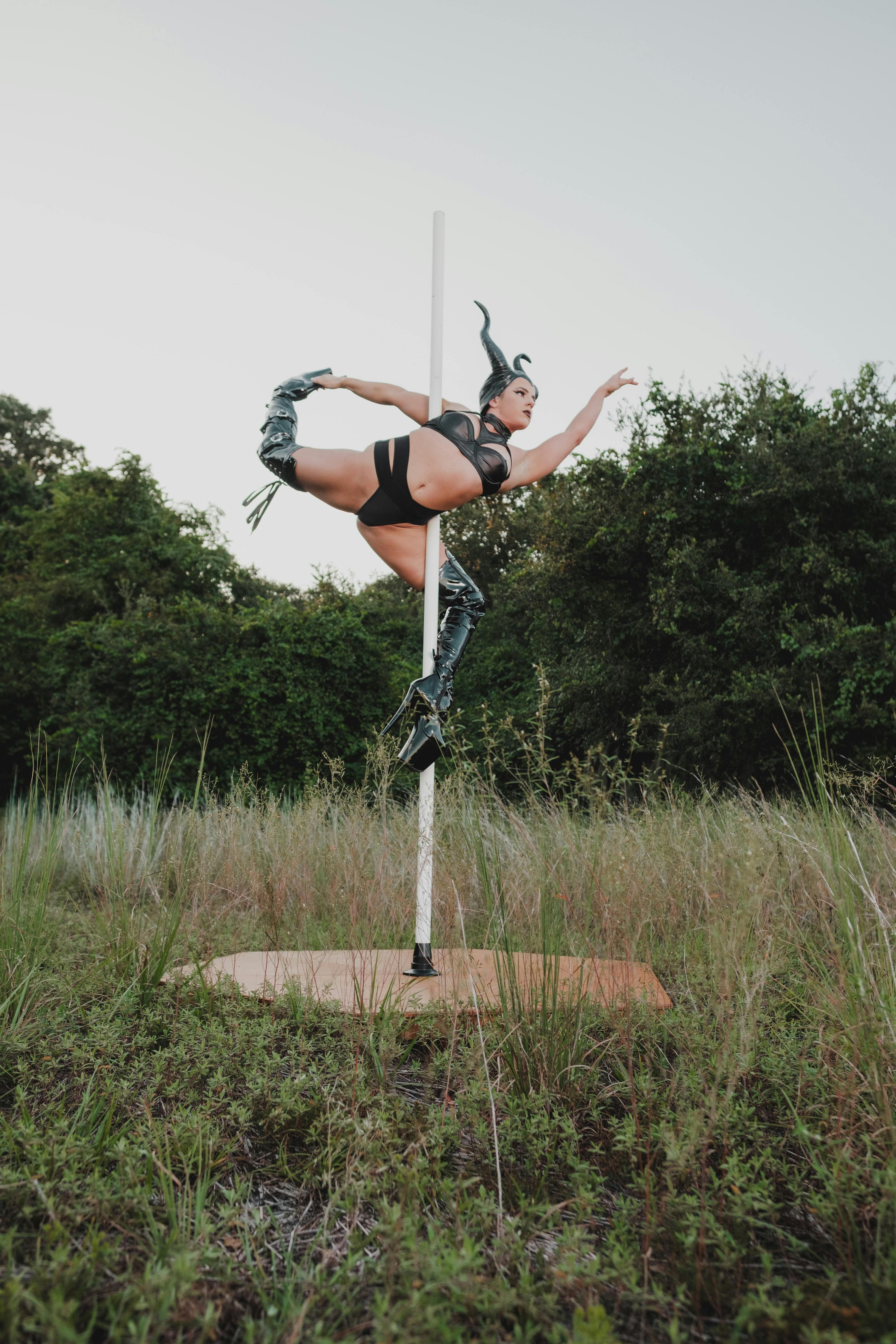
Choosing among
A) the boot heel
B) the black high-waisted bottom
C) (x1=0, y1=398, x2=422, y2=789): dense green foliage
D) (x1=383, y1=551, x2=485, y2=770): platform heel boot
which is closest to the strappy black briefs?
the black high-waisted bottom

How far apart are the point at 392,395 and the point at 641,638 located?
7534mm

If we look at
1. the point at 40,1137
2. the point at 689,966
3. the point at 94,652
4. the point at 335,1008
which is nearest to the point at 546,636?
the point at 94,652

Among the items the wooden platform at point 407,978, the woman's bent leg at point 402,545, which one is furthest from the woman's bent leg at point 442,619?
the wooden platform at point 407,978

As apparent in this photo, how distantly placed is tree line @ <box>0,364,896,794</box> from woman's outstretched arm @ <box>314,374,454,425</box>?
501 cm

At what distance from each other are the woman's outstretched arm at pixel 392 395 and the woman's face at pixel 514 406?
0.72 ft

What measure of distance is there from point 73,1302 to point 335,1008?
1480 millimetres

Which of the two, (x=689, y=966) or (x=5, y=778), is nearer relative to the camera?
(x=689, y=966)

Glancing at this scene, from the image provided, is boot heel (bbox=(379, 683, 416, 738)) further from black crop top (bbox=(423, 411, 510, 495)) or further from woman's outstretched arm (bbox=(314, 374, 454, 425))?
woman's outstretched arm (bbox=(314, 374, 454, 425))

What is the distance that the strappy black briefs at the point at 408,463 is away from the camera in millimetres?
3352

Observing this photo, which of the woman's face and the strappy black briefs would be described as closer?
the strappy black briefs

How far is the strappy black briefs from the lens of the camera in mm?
3352

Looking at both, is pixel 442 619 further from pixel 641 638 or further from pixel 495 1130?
pixel 641 638

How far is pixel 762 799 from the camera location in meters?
4.91

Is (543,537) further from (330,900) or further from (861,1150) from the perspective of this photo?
(861,1150)
